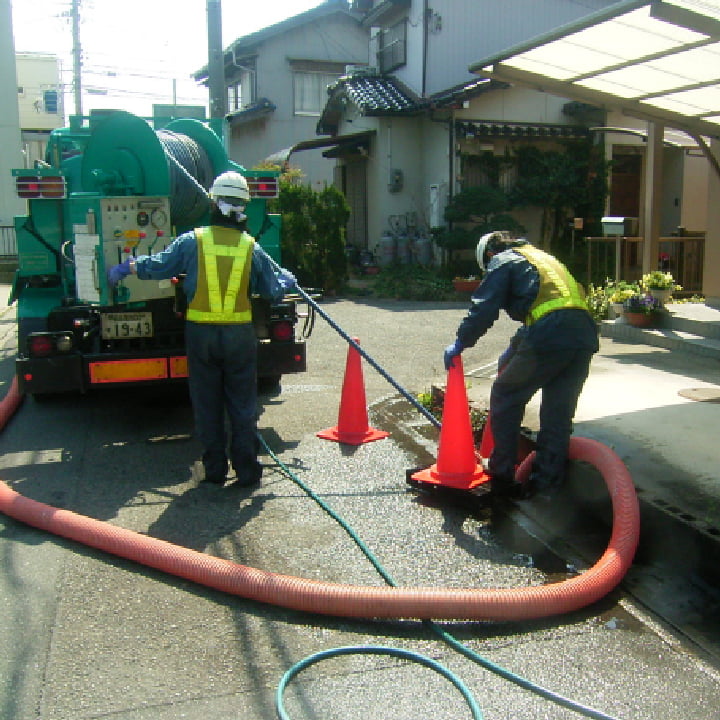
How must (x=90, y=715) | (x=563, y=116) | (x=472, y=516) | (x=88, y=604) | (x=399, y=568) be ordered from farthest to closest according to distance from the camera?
1. (x=563, y=116)
2. (x=472, y=516)
3. (x=399, y=568)
4. (x=88, y=604)
5. (x=90, y=715)

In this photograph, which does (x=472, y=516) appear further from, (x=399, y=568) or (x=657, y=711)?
(x=657, y=711)

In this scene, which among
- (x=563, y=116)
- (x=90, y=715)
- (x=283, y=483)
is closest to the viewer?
(x=90, y=715)

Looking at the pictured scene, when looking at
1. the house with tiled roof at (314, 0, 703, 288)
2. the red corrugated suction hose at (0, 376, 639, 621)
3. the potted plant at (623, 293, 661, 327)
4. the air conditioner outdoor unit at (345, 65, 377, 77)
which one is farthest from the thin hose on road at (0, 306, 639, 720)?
the air conditioner outdoor unit at (345, 65, 377, 77)

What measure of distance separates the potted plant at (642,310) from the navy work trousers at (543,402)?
5197 millimetres

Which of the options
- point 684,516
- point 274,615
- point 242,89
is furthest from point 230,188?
point 242,89

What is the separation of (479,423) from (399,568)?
2444 mm

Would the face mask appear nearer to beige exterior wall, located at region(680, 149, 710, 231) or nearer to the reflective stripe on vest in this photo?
the reflective stripe on vest

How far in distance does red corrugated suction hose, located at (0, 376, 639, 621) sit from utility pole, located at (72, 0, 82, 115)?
28753 mm

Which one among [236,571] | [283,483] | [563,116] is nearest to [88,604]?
[236,571]

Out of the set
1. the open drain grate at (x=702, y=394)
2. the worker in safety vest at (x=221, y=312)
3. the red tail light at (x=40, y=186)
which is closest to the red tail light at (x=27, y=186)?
the red tail light at (x=40, y=186)

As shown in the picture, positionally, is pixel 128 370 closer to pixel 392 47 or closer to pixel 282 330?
pixel 282 330

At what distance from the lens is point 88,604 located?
12.4ft

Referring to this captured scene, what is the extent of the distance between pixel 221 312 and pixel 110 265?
114cm

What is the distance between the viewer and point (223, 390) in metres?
5.53
